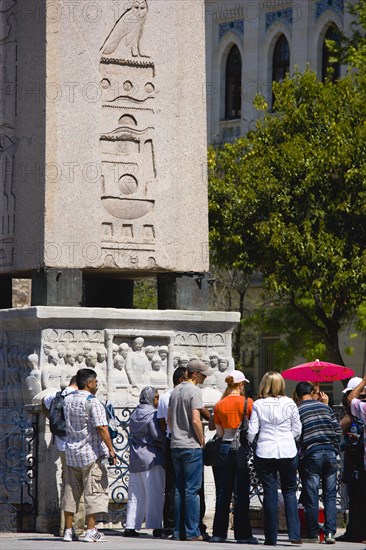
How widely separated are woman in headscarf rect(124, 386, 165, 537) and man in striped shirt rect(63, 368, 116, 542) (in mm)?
826

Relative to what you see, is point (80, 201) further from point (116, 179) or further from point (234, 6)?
point (234, 6)

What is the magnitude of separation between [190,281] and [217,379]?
980 millimetres

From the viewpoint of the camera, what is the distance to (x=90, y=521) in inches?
620

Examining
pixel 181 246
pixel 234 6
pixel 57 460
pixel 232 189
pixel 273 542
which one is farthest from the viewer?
pixel 234 6

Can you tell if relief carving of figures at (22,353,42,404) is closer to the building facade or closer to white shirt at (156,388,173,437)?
white shirt at (156,388,173,437)

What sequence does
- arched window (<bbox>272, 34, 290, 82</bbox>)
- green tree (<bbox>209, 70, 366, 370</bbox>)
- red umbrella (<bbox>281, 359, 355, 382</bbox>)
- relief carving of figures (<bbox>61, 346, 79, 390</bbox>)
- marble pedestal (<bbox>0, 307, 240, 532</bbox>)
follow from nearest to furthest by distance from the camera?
marble pedestal (<bbox>0, 307, 240, 532</bbox>), relief carving of figures (<bbox>61, 346, 79, 390</bbox>), red umbrella (<bbox>281, 359, 355, 382</bbox>), green tree (<bbox>209, 70, 366, 370</bbox>), arched window (<bbox>272, 34, 290, 82</bbox>)

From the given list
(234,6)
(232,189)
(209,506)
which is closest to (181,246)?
(209,506)

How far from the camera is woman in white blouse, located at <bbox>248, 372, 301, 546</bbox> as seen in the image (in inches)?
609

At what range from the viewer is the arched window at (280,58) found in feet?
152

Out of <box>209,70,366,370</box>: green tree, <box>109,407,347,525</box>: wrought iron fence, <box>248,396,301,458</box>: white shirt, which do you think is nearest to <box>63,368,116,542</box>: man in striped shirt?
<box>248,396,301,458</box>: white shirt

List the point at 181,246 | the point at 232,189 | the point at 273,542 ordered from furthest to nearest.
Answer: the point at 232,189 < the point at 181,246 < the point at 273,542

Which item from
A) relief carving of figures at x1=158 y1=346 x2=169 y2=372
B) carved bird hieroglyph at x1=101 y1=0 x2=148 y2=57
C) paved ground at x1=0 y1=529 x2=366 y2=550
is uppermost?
carved bird hieroglyph at x1=101 y1=0 x2=148 y2=57

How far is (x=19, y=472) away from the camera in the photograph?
17172 millimetres

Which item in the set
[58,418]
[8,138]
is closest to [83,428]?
[58,418]
